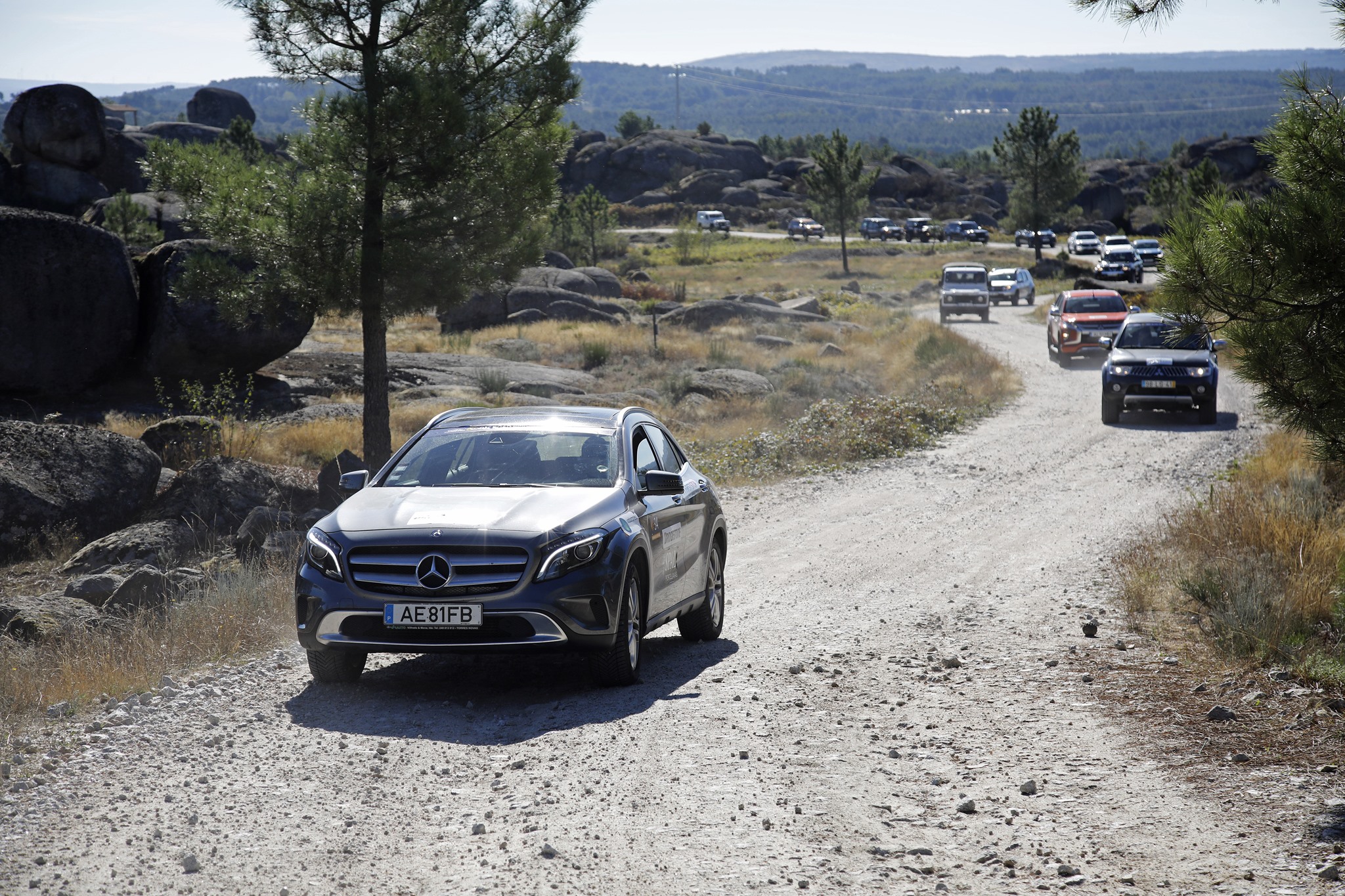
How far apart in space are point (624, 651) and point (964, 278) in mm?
40381

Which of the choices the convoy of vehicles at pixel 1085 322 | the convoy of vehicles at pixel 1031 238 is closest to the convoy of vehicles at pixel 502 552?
the convoy of vehicles at pixel 1085 322

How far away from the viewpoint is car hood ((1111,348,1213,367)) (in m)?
22.3

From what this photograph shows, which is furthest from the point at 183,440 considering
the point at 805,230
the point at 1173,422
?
the point at 805,230

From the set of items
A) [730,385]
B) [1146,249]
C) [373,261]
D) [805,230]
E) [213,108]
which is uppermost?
[213,108]

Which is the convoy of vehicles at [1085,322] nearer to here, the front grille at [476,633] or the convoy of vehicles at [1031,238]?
the front grille at [476,633]

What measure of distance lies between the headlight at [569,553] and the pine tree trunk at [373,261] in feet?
27.3

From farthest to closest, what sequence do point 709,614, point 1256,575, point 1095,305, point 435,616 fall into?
1. point 1095,305
2. point 709,614
3. point 1256,575
4. point 435,616

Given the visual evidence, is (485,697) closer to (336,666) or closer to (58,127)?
(336,666)

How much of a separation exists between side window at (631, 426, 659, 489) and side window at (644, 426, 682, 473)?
7 cm

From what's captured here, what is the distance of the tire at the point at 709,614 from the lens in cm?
888

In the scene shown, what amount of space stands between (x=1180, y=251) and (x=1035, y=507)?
928 cm

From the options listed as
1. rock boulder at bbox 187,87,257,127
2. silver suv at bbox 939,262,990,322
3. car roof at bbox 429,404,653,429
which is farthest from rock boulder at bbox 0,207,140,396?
rock boulder at bbox 187,87,257,127

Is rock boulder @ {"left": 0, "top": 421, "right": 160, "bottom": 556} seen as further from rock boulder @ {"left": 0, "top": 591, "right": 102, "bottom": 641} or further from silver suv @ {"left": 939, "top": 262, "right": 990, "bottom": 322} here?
silver suv @ {"left": 939, "top": 262, "right": 990, "bottom": 322}

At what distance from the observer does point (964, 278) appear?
4541 cm
